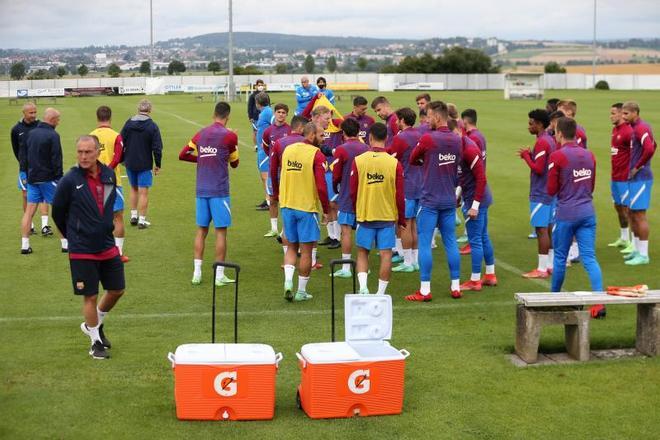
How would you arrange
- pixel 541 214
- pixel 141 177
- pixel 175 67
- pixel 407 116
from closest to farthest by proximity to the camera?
pixel 407 116
pixel 541 214
pixel 141 177
pixel 175 67

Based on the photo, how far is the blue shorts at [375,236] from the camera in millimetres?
11281

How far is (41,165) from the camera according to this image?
592 inches

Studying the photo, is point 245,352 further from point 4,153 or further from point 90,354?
point 4,153

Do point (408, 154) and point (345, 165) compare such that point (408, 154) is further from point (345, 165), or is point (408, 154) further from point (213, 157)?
point (213, 157)

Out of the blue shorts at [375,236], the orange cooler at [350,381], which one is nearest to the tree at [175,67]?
the blue shorts at [375,236]

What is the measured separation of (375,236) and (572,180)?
92.7 inches

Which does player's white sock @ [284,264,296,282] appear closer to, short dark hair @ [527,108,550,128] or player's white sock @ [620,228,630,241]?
short dark hair @ [527,108,550,128]

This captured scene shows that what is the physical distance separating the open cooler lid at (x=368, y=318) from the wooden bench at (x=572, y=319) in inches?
63.4

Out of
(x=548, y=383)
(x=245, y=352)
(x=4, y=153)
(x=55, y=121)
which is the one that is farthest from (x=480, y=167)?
(x=4, y=153)

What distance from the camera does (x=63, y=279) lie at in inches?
514

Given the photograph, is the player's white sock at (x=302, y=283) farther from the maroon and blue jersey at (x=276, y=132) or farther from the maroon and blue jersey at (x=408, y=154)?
the maroon and blue jersey at (x=276, y=132)

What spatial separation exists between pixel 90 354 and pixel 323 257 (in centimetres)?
579

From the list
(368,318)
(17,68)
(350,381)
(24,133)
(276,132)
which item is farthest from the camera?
(17,68)

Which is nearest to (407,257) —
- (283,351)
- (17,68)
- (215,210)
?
(215,210)
